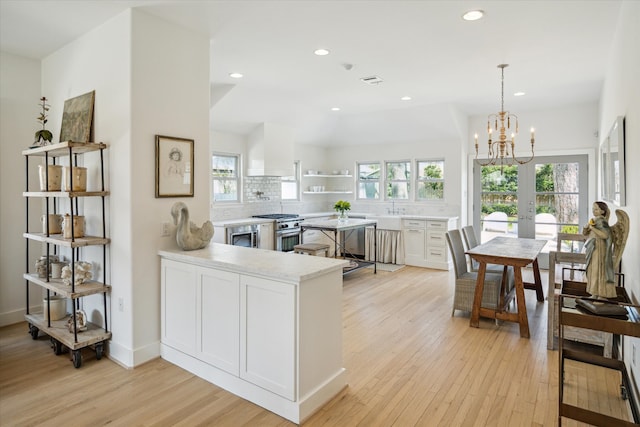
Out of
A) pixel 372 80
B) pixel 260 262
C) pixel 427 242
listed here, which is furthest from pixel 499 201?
pixel 260 262

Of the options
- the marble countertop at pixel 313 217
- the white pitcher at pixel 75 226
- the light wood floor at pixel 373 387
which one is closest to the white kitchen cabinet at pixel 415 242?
the marble countertop at pixel 313 217

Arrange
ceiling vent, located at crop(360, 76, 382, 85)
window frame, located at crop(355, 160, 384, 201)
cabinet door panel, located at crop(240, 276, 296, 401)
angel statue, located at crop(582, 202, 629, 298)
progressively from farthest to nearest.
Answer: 1. window frame, located at crop(355, 160, 384, 201)
2. ceiling vent, located at crop(360, 76, 382, 85)
3. cabinet door panel, located at crop(240, 276, 296, 401)
4. angel statue, located at crop(582, 202, 629, 298)

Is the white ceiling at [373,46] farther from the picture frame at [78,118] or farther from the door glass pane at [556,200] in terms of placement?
the door glass pane at [556,200]

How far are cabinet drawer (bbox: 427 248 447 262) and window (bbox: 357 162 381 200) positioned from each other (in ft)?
6.29

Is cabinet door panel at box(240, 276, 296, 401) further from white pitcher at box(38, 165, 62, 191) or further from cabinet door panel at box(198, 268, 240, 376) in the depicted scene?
white pitcher at box(38, 165, 62, 191)

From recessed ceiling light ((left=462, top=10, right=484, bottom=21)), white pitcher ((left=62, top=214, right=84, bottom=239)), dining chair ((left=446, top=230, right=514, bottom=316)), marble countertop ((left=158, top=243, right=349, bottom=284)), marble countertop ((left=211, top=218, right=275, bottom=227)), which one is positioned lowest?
dining chair ((left=446, top=230, right=514, bottom=316))

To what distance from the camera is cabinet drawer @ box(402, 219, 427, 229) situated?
6.97 metres

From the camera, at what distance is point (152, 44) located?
3045mm

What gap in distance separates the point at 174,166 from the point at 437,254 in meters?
5.00

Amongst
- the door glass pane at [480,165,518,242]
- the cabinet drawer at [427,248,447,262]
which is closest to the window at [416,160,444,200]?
the door glass pane at [480,165,518,242]

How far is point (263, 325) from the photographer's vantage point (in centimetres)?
243

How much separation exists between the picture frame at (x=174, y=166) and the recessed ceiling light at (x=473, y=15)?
251 cm

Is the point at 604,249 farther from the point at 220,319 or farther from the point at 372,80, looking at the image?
the point at 372,80

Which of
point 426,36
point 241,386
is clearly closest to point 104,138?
point 241,386
